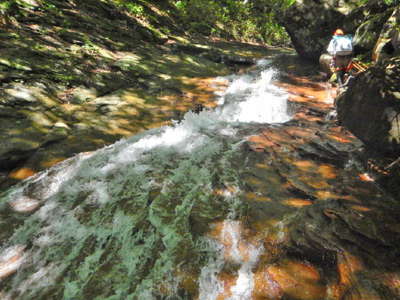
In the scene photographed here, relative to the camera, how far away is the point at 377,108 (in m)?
5.80

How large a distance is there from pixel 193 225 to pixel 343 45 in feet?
26.2

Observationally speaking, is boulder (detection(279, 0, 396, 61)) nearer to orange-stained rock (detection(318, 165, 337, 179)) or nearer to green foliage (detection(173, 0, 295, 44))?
green foliage (detection(173, 0, 295, 44))

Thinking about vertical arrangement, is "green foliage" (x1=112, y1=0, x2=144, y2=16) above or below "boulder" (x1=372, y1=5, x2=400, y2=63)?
below

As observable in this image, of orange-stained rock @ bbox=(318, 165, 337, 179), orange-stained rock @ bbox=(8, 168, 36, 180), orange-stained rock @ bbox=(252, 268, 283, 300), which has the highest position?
orange-stained rock @ bbox=(318, 165, 337, 179)

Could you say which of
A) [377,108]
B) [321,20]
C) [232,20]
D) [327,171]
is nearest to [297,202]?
[327,171]

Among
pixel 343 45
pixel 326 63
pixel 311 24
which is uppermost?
pixel 311 24

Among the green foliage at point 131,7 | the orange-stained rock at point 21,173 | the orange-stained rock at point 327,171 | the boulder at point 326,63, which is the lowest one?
the orange-stained rock at point 21,173

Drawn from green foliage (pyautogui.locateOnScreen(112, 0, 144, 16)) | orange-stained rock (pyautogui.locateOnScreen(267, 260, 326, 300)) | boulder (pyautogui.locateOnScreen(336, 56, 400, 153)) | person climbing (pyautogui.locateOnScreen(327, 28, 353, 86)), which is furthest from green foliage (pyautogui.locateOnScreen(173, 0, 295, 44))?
orange-stained rock (pyautogui.locateOnScreen(267, 260, 326, 300))

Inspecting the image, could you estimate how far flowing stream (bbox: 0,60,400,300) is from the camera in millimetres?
3039

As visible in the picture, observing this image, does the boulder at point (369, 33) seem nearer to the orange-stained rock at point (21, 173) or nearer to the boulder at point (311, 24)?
the boulder at point (311, 24)

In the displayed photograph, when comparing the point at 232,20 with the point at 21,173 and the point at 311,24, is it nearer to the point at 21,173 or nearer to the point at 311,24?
the point at 311,24

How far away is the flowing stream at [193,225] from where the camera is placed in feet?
9.97

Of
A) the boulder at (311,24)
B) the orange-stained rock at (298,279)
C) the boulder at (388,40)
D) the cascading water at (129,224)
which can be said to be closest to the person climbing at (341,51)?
the boulder at (388,40)

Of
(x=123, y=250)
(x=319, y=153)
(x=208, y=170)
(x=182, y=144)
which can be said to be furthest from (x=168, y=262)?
(x=319, y=153)
